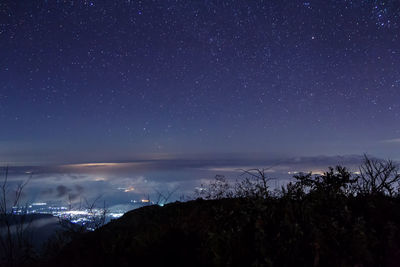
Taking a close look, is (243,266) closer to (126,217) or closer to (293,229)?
(293,229)

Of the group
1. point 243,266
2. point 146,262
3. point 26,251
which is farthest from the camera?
point 26,251

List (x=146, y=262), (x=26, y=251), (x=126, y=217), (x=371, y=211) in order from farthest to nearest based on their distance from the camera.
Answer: (x=126, y=217) < (x=26, y=251) < (x=371, y=211) < (x=146, y=262)

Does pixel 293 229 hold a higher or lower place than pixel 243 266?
higher

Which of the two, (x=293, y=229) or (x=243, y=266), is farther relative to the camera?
(x=293, y=229)

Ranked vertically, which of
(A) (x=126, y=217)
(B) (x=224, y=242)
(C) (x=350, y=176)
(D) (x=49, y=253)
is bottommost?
(D) (x=49, y=253)

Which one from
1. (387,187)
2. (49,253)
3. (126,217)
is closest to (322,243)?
(387,187)
